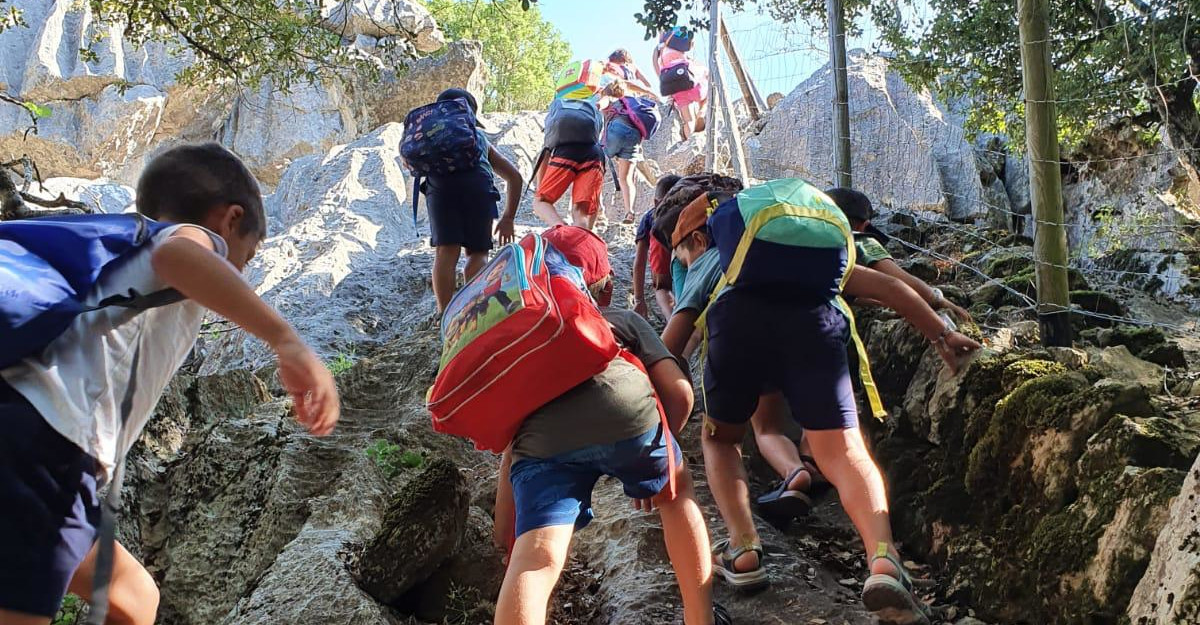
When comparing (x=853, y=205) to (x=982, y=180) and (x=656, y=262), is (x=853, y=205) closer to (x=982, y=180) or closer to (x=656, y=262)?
(x=656, y=262)

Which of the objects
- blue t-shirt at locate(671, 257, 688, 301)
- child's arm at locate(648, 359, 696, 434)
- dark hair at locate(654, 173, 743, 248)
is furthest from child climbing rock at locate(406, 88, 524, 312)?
child's arm at locate(648, 359, 696, 434)

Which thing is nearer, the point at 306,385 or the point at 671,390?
the point at 306,385

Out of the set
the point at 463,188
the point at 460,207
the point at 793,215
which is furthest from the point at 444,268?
the point at 793,215

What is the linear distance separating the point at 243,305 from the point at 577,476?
42.8 inches

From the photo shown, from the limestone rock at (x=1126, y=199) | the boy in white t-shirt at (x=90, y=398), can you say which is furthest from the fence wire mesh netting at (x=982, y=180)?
the boy in white t-shirt at (x=90, y=398)

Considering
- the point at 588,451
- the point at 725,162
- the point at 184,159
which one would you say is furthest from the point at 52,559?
the point at 725,162

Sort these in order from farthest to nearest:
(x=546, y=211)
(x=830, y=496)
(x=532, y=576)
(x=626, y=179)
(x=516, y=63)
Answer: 1. (x=516, y=63)
2. (x=626, y=179)
3. (x=546, y=211)
4. (x=830, y=496)
5. (x=532, y=576)

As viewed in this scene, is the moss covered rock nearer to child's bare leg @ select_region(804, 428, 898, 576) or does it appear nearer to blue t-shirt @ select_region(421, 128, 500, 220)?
child's bare leg @ select_region(804, 428, 898, 576)

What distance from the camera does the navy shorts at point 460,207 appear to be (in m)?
5.30

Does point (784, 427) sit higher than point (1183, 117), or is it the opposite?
point (1183, 117)

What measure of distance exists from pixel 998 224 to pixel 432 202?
5705mm

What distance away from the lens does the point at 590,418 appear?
2.42m

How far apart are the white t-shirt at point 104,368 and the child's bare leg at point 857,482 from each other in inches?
81.1

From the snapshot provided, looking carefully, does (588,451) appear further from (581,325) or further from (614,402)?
(581,325)
